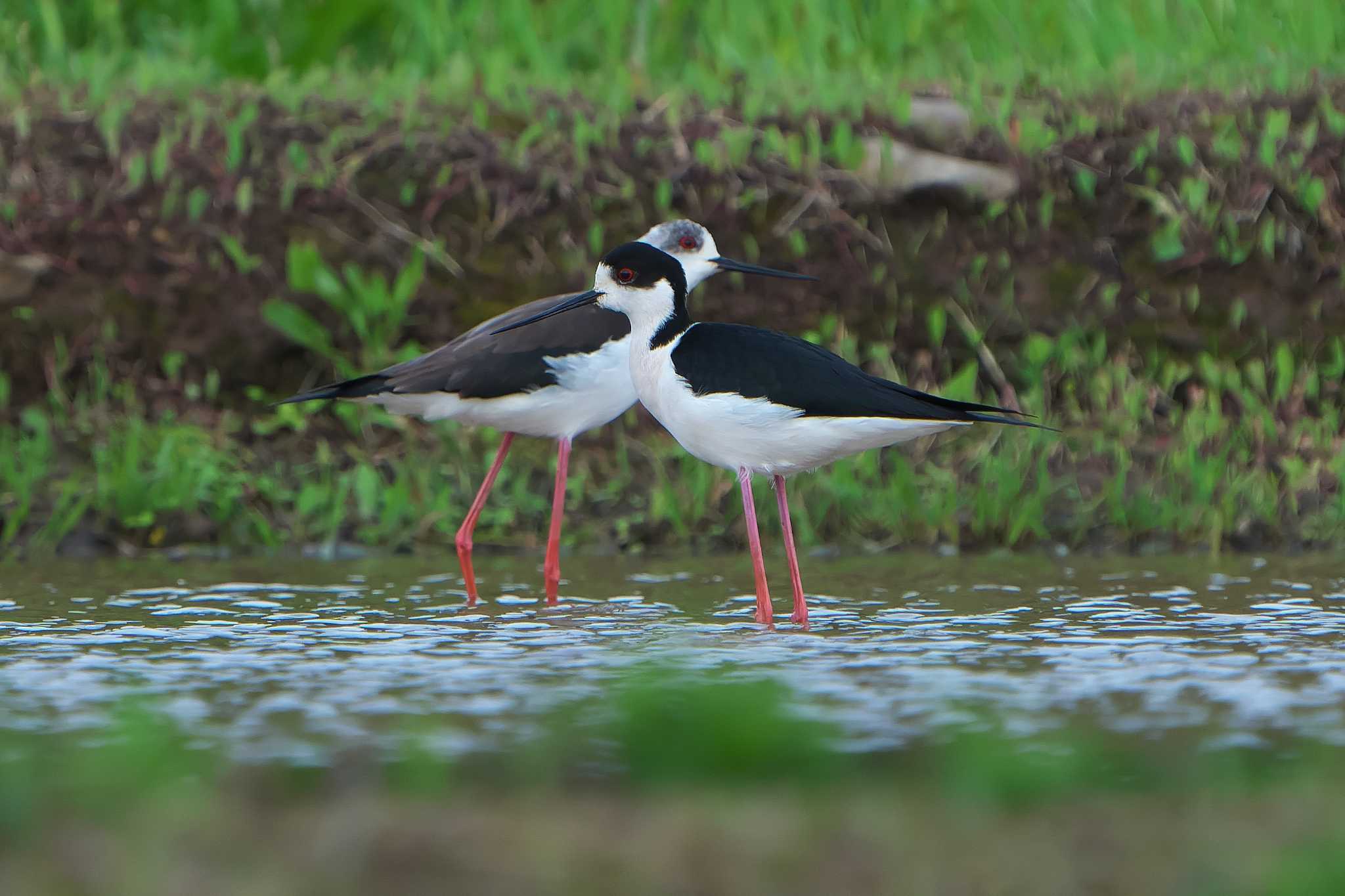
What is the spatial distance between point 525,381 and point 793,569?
1.41 meters

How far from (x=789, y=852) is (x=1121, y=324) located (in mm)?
5832

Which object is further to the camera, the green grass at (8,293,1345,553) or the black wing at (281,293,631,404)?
the green grass at (8,293,1345,553)

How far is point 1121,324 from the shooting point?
855 cm

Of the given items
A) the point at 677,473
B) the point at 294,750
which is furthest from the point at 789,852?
the point at 677,473

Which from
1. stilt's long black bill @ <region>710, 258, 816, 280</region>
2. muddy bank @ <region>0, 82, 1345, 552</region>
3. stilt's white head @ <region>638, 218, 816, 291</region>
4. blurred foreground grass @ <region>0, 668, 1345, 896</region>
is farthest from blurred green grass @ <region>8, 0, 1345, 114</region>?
blurred foreground grass @ <region>0, 668, 1345, 896</region>

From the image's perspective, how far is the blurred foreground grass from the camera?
299cm

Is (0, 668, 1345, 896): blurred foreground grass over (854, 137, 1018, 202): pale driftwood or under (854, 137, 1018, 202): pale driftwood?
under

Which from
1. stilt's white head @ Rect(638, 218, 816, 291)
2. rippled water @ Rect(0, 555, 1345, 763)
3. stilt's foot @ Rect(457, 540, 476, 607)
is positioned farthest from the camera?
stilt's white head @ Rect(638, 218, 816, 291)

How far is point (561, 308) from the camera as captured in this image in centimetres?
652

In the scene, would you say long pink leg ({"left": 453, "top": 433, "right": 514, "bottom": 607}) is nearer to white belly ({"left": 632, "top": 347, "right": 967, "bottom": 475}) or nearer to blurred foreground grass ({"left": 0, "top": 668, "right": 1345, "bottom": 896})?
white belly ({"left": 632, "top": 347, "right": 967, "bottom": 475})

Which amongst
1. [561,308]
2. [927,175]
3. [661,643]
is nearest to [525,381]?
[561,308]

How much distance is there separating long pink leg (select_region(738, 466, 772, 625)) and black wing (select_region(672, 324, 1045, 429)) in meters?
0.34

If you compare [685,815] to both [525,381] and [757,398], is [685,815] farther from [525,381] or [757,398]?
[525,381]

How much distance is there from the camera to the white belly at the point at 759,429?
→ 570 cm
